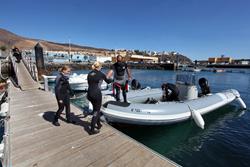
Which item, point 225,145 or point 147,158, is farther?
point 225,145

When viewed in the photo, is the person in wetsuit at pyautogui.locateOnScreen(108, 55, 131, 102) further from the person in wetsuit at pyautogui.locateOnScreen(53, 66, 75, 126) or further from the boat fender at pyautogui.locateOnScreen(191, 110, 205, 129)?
the boat fender at pyautogui.locateOnScreen(191, 110, 205, 129)

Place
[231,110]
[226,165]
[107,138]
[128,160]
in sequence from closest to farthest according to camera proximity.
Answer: [128,160] → [107,138] → [226,165] → [231,110]

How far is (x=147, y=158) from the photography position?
111 inches

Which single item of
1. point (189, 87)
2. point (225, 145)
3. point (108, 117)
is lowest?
point (225, 145)

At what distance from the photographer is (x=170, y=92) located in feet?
25.4

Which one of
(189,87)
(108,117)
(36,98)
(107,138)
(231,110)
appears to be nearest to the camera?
(107,138)

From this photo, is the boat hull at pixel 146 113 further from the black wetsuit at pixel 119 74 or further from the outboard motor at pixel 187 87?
the outboard motor at pixel 187 87

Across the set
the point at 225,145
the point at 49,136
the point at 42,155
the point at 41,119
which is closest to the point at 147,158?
the point at 42,155

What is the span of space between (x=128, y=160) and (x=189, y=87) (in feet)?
19.4

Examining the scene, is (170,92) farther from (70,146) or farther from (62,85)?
(70,146)

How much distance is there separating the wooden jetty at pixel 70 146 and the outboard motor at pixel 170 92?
4.41 meters

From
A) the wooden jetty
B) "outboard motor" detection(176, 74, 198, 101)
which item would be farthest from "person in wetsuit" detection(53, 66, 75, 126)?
"outboard motor" detection(176, 74, 198, 101)

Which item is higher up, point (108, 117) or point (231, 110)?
point (108, 117)

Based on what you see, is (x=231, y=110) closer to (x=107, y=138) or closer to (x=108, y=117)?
(x=108, y=117)
